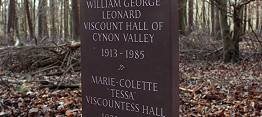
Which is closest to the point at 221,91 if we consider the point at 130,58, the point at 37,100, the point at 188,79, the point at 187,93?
the point at 187,93

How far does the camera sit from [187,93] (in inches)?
252

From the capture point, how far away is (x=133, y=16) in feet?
10.3

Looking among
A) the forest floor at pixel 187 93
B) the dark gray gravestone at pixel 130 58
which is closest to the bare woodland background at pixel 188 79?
the forest floor at pixel 187 93

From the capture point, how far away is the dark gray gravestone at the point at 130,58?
2967 millimetres

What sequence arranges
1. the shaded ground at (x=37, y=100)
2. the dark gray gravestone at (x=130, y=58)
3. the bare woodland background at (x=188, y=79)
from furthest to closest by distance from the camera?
the bare woodland background at (x=188, y=79) < the shaded ground at (x=37, y=100) < the dark gray gravestone at (x=130, y=58)

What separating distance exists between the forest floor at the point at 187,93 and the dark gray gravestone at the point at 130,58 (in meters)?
1.54

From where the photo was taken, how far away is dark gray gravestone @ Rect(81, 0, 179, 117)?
117 inches

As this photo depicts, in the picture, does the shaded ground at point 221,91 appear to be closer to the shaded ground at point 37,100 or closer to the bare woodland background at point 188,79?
the bare woodland background at point 188,79

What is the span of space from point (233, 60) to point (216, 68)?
142cm

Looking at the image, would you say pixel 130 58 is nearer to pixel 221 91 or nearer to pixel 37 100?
pixel 37 100

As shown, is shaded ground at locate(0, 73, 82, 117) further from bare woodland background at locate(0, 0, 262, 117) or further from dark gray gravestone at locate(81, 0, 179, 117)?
dark gray gravestone at locate(81, 0, 179, 117)

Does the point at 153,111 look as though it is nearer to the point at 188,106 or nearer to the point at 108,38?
the point at 108,38

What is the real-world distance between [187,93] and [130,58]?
3.46 meters

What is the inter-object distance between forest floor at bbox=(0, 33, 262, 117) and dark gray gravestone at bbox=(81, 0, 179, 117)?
1.54 meters
